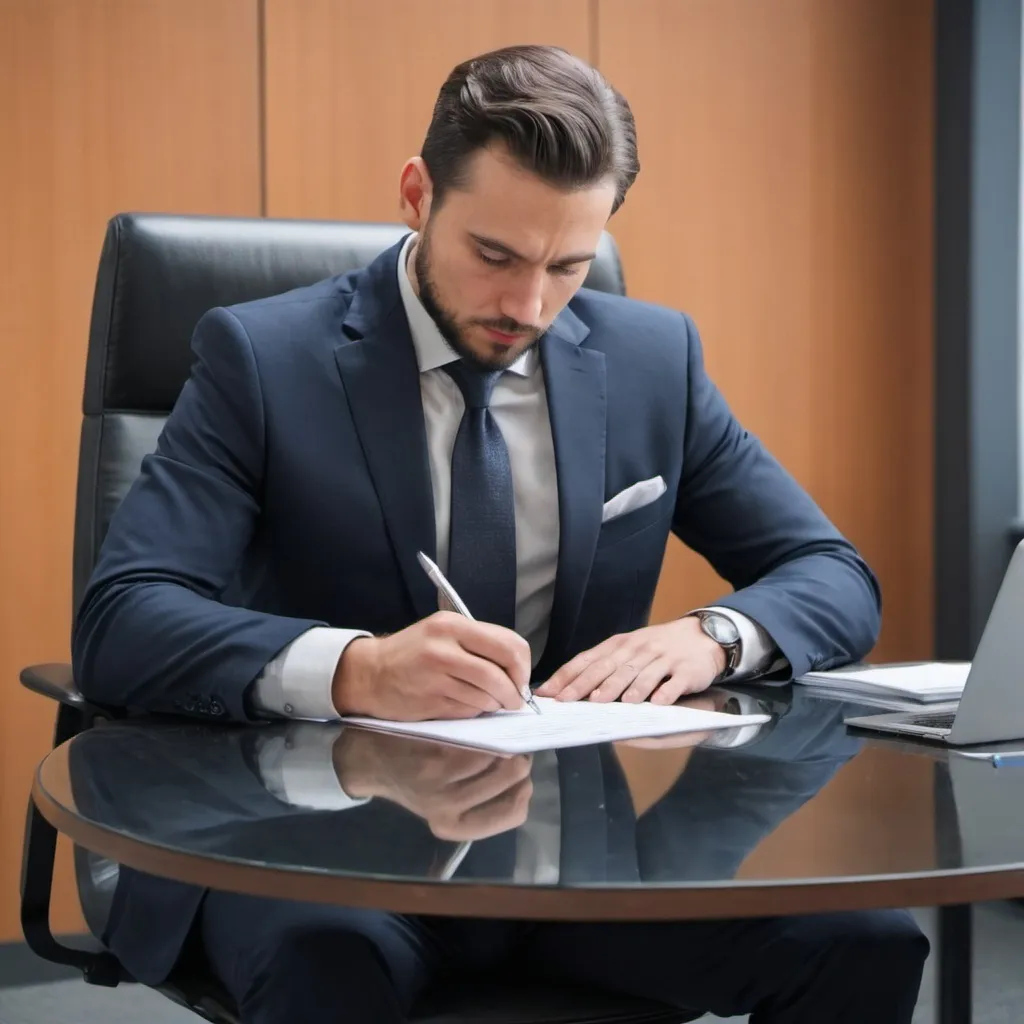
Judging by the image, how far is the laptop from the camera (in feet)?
4.05

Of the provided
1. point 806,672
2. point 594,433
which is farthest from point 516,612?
point 806,672

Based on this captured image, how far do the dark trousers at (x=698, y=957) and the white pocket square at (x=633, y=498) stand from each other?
652 mm

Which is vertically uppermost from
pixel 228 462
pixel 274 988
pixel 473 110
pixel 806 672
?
pixel 473 110

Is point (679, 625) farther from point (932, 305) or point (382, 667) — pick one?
point (932, 305)

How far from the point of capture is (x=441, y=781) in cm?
114

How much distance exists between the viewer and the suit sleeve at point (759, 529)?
1.79 metres

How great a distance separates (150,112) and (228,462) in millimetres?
1502

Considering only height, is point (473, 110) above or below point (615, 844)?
above

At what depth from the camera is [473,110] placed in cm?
171

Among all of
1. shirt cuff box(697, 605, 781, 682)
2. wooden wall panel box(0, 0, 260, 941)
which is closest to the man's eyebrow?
shirt cuff box(697, 605, 781, 682)

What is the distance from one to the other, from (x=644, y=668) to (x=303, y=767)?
1.58ft

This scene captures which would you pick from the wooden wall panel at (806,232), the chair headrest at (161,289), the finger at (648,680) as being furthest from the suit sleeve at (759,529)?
the wooden wall panel at (806,232)

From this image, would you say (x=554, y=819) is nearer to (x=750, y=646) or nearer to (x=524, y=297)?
(x=750, y=646)

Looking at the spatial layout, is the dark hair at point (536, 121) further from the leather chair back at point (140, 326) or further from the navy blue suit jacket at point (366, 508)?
the leather chair back at point (140, 326)
